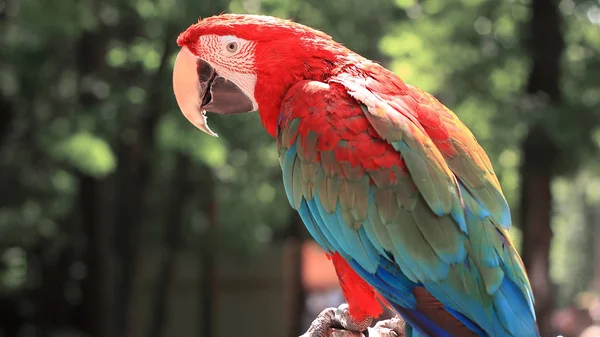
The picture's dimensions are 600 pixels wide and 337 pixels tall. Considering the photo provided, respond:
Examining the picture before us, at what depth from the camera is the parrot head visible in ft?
5.85

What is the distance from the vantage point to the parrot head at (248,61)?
1782 mm

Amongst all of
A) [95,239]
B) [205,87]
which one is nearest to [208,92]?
[205,87]

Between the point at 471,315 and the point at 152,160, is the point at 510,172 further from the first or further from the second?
the point at 471,315

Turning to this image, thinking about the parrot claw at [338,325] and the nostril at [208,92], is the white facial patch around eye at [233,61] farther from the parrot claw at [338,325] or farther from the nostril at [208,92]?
the parrot claw at [338,325]

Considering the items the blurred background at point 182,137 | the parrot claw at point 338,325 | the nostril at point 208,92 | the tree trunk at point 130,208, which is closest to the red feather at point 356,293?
the parrot claw at point 338,325

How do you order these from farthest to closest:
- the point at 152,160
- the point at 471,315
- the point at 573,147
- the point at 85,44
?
the point at 152,160 → the point at 85,44 → the point at 573,147 → the point at 471,315

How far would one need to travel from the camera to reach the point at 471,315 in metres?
1.43

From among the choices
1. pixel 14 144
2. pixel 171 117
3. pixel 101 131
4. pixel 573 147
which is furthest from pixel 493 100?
pixel 14 144

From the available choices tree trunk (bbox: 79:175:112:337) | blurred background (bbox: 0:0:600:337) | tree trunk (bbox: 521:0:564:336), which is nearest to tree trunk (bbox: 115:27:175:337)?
blurred background (bbox: 0:0:600:337)

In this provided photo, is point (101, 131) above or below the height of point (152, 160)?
above

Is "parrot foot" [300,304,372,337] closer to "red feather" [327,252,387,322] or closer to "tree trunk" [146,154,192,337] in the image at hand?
"red feather" [327,252,387,322]

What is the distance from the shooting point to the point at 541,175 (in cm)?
441

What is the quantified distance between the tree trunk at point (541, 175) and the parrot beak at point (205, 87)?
2899mm

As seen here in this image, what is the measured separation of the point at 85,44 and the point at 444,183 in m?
4.51
